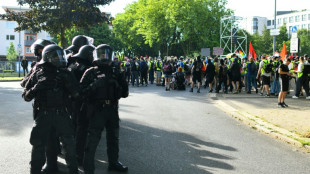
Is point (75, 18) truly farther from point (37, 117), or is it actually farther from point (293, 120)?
point (37, 117)

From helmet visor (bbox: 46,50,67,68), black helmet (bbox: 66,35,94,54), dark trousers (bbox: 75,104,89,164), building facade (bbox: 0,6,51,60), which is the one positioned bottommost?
dark trousers (bbox: 75,104,89,164)

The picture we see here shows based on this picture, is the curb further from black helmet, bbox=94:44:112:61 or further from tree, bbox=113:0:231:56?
tree, bbox=113:0:231:56

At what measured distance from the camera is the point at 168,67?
20.5 m

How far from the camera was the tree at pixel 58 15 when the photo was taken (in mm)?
29141

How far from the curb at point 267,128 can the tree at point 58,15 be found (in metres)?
A: 20.6

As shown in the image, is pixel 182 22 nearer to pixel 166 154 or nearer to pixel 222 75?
pixel 222 75

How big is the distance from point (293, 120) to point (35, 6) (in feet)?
84.8

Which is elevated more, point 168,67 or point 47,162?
point 168,67

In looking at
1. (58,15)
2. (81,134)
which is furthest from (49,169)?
(58,15)

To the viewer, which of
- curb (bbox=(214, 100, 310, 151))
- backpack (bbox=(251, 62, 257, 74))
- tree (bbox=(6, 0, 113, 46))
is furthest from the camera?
tree (bbox=(6, 0, 113, 46))

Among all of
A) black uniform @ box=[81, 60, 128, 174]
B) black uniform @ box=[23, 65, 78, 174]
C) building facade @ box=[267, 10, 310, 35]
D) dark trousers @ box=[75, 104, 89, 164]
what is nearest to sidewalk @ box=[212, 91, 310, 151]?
black uniform @ box=[81, 60, 128, 174]

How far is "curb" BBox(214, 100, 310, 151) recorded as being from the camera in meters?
7.19

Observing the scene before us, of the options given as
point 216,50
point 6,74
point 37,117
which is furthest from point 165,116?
point 6,74

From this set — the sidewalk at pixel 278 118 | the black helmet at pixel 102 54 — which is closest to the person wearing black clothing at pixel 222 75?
the sidewalk at pixel 278 118
